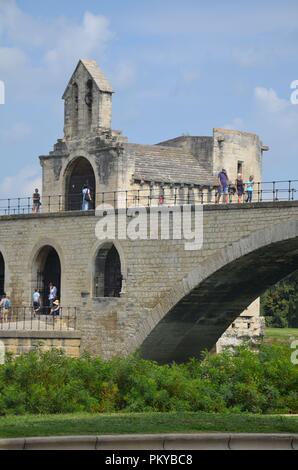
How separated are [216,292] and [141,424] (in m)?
15.5

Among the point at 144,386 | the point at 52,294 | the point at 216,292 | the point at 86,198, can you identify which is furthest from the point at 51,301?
the point at 144,386

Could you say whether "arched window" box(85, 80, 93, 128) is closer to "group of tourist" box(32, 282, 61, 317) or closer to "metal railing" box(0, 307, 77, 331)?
"group of tourist" box(32, 282, 61, 317)

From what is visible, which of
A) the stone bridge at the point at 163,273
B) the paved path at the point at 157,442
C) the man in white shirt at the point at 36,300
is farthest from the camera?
the man in white shirt at the point at 36,300

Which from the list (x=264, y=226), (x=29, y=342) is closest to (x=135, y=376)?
(x=264, y=226)

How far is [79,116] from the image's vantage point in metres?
40.4

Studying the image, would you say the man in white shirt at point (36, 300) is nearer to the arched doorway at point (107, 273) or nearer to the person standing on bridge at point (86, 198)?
the arched doorway at point (107, 273)

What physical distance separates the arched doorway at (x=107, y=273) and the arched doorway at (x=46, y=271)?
2.51 m

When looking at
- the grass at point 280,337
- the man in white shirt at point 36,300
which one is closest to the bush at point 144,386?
the man in white shirt at point 36,300

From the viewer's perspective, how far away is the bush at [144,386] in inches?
945

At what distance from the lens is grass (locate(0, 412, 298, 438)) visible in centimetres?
1802

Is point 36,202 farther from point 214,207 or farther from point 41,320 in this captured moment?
point 214,207

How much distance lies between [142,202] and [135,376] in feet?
47.7

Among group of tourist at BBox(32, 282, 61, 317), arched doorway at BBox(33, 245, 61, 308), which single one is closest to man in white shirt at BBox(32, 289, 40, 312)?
group of tourist at BBox(32, 282, 61, 317)

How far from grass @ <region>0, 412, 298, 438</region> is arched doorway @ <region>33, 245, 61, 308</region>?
18.1 m
